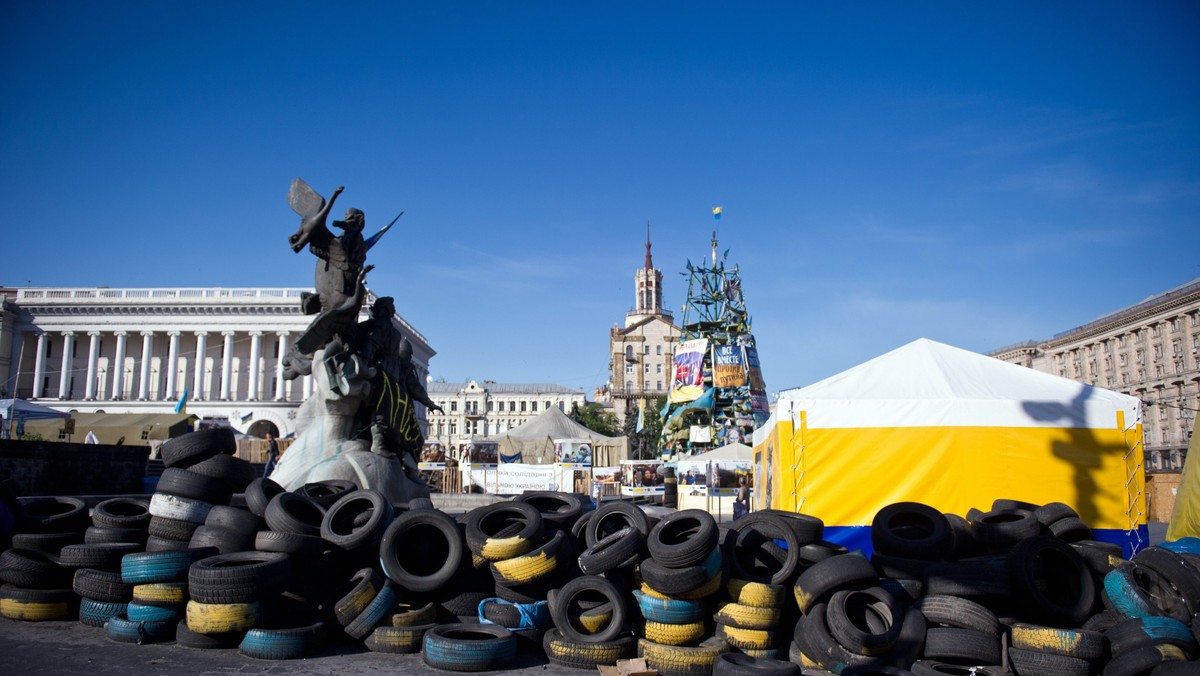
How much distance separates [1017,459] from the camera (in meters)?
12.3

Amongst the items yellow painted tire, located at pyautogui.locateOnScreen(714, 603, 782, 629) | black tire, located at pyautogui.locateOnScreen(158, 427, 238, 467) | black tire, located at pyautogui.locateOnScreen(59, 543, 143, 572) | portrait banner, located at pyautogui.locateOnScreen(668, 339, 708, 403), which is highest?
portrait banner, located at pyautogui.locateOnScreen(668, 339, 708, 403)

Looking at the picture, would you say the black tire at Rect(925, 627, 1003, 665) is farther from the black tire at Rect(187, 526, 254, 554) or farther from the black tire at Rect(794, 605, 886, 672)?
the black tire at Rect(187, 526, 254, 554)

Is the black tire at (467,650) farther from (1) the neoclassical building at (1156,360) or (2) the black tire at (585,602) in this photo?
(1) the neoclassical building at (1156,360)

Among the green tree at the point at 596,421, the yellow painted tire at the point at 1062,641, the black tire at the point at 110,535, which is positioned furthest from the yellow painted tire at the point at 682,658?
the green tree at the point at 596,421

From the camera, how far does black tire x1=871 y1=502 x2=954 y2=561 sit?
9438mm

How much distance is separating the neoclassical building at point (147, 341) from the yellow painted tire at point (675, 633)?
274 feet

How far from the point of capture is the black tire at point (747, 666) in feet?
23.4

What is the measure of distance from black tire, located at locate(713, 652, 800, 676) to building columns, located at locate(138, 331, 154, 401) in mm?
92799

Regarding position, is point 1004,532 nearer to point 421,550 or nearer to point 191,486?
point 421,550

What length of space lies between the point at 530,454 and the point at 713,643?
3699 cm

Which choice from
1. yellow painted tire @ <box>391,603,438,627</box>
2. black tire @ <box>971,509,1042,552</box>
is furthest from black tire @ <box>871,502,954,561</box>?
yellow painted tire @ <box>391,603,438,627</box>

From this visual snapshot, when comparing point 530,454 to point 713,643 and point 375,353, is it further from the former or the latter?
point 713,643

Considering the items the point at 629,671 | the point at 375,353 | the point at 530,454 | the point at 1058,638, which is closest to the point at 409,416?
the point at 375,353

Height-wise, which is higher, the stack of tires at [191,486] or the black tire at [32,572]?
the stack of tires at [191,486]
